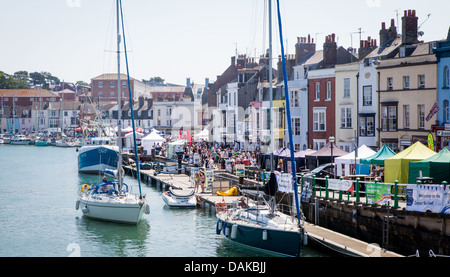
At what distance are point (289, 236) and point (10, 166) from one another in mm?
64354

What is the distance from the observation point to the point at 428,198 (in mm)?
23328

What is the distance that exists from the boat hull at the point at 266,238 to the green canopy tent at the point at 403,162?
7697 millimetres

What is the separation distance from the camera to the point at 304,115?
55.1 metres

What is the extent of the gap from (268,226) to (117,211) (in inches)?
454

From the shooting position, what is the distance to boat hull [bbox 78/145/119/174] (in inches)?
2596

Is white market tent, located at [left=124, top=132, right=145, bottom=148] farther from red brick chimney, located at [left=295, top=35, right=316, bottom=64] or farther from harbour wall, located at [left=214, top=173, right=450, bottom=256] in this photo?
harbour wall, located at [left=214, top=173, right=450, bottom=256]

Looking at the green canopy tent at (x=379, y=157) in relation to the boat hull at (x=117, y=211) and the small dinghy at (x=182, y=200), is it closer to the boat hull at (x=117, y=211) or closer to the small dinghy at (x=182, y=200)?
the small dinghy at (x=182, y=200)

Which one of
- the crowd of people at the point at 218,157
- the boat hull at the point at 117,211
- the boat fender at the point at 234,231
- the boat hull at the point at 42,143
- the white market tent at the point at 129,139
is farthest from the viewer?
the boat hull at the point at 42,143

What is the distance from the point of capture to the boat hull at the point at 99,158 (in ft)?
216

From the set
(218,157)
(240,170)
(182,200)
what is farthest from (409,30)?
(182,200)

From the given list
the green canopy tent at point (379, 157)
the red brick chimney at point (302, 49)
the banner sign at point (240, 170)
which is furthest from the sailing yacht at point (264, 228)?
the red brick chimney at point (302, 49)

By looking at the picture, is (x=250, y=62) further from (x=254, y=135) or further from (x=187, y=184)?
(x=187, y=184)

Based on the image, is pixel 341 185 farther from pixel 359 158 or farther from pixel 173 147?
pixel 173 147
